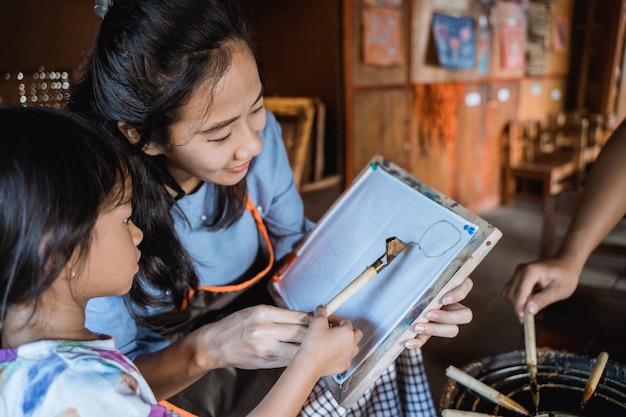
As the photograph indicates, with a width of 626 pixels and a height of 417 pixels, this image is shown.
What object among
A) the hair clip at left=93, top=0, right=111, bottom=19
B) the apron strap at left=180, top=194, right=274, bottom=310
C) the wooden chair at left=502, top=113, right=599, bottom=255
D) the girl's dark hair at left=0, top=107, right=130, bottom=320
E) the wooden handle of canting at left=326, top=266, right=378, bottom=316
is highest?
the hair clip at left=93, top=0, right=111, bottom=19

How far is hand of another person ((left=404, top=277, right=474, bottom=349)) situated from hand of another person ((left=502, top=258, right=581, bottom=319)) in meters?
0.27

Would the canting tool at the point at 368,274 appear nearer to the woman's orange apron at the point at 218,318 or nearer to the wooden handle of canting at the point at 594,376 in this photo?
the woman's orange apron at the point at 218,318

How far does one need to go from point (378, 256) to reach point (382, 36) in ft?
9.05

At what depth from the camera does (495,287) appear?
11.3 ft

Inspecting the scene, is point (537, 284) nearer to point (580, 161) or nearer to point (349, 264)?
point (349, 264)

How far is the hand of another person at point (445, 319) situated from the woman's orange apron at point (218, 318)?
37cm

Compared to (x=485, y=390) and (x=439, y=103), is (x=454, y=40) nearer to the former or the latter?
(x=439, y=103)

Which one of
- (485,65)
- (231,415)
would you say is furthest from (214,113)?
(485,65)

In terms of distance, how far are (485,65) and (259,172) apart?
12.9ft

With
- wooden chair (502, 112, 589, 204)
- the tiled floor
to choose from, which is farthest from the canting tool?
wooden chair (502, 112, 589, 204)

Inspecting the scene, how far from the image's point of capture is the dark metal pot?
1.02m

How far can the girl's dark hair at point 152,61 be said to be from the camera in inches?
Result: 40.4

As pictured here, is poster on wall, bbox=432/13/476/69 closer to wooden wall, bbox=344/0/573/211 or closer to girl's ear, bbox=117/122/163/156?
wooden wall, bbox=344/0/573/211

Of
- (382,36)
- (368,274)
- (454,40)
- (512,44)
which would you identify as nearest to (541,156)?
(512,44)
